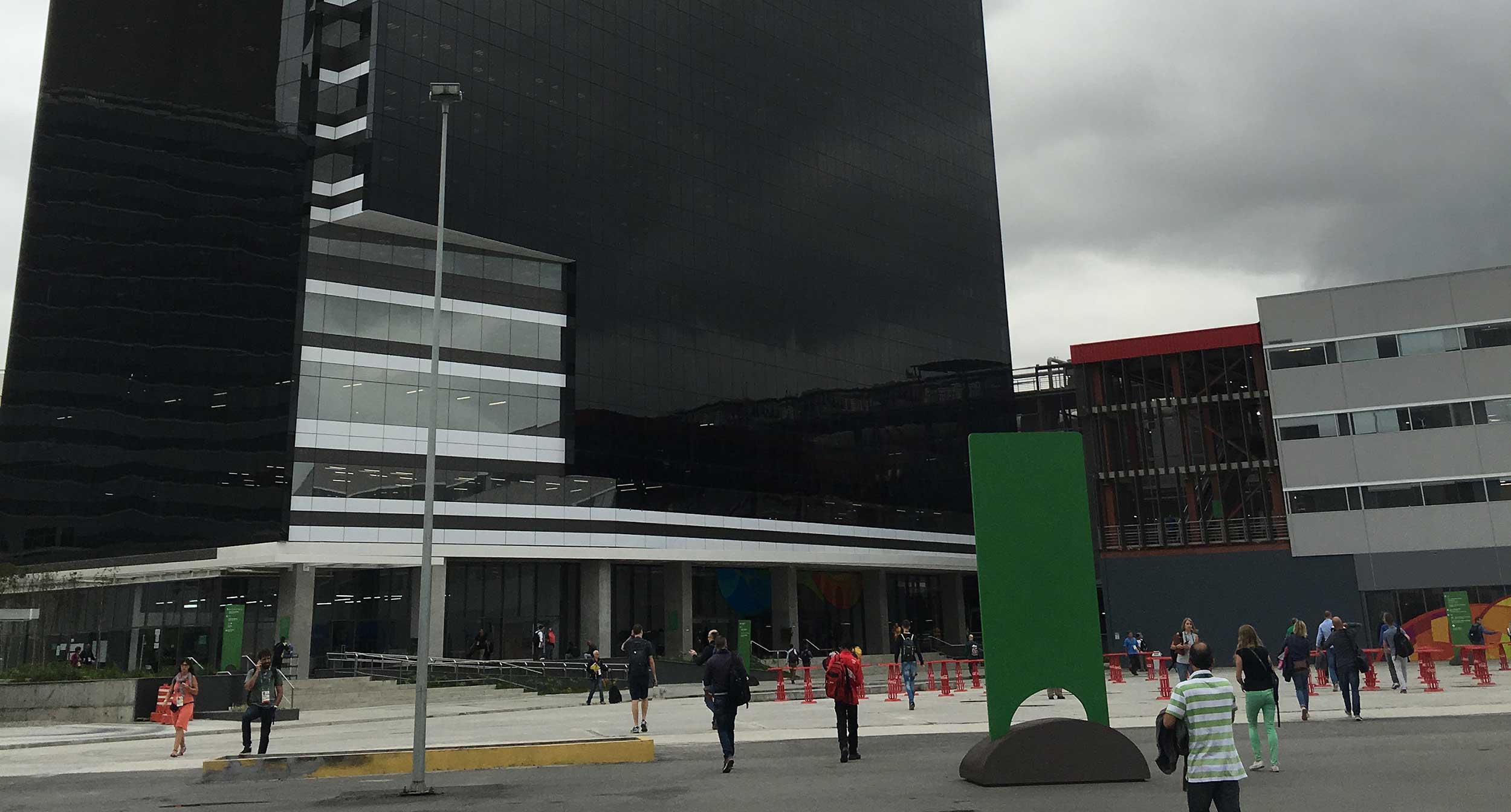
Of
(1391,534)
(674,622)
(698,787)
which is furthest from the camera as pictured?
(674,622)

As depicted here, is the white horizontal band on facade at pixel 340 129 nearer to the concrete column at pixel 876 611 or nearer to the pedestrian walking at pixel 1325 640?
the concrete column at pixel 876 611

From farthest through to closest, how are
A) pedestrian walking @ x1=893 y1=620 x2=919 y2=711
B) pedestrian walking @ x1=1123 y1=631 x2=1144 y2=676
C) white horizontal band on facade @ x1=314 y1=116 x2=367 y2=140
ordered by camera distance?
white horizontal band on facade @ x1=314 y1=116 x2=367 y2=140, pedestrian walking @ x1=1123 y1=631 x2=1144 y2=676, pedestrian walking @ x1=893 y1=620 x2=919 y2=711

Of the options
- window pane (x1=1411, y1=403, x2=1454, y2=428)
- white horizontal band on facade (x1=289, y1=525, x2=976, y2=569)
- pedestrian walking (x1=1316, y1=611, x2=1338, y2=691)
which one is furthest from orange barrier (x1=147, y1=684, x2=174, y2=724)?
window pane (x1=1411, y1=403, x2=1454, y2=428)

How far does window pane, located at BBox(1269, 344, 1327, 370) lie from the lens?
50.4 m

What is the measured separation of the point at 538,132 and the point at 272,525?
25.2 metres

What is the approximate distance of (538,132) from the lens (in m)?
61.1

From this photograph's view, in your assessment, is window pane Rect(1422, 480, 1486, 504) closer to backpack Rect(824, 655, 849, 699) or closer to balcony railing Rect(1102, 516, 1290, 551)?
balcony railing Rect(1102, 516, 1290, 551)

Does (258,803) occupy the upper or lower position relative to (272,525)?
lower

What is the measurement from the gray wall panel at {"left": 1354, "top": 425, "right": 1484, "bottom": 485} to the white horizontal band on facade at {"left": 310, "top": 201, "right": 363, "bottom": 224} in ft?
155

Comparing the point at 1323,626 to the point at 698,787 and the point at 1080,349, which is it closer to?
the point at 698,787

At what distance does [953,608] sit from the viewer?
281 feet

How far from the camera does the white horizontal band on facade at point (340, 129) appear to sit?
54.2 m

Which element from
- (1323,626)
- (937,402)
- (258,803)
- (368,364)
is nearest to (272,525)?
(368,364)

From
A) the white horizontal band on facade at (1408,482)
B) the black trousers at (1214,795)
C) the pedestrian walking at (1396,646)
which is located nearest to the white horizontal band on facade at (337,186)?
the white horizontal band on facade at (1408,482)
